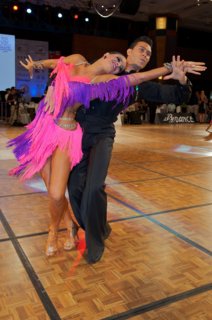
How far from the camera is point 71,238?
2.59m

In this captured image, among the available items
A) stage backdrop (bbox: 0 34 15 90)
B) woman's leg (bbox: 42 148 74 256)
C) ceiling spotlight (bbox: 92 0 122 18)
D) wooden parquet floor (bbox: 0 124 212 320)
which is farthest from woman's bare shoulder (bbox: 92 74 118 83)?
stage backdrop (bbox: 0 34 15 90)

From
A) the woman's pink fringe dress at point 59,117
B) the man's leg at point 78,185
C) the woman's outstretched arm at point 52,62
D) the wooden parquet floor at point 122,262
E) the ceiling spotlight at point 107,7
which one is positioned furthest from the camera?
the ceiling spotlight at point 107,7

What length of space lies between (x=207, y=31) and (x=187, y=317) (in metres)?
19.8

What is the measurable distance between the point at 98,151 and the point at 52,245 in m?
0.72

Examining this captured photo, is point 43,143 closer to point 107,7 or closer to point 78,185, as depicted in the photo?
point 78,185

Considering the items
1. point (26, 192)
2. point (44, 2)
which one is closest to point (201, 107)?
point (44, 2)

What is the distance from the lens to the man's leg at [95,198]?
2311 millimetres

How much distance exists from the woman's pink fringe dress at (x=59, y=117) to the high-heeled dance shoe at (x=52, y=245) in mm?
449

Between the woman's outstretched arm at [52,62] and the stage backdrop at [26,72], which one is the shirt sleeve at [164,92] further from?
the stage backdrop at [26,72]

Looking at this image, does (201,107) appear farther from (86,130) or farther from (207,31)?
(86,130)

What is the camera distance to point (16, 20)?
548 inches

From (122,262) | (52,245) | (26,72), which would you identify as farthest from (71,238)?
(26,72)

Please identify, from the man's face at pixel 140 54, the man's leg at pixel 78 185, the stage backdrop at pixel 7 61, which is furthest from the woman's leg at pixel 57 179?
the stage backdrop at pixel 7 61

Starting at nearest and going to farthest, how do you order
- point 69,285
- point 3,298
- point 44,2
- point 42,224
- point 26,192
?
point 3,298, point 69,285, point 42,224, point 26,192, point 44,2
